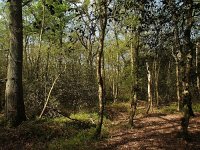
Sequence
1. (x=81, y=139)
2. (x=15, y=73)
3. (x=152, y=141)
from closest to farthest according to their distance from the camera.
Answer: (x=152, y=141)
(x=81, y=139)
(x=15, y=73)

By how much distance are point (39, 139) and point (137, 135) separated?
4587 mm

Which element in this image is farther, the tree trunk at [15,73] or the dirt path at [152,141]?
the tree trunk at [15,73]

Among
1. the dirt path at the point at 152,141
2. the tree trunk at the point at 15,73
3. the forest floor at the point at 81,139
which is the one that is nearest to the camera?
the dirt path at the point at 152,141

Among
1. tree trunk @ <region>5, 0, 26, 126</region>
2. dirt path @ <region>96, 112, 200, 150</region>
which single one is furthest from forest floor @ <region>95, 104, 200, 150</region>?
tree trunk @ <region>5, 0, 26, 126</region>

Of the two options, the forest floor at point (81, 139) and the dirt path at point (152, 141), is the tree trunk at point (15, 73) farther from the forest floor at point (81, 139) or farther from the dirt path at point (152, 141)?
the dirt path at point (152, 141)

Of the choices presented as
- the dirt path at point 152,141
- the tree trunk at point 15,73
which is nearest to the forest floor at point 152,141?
the dirt path at point 152,141

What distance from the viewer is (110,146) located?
1154 centimetres

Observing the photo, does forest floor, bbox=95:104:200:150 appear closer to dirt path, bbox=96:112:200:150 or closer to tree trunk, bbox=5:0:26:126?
dirt path, bbox=96:112:200:150

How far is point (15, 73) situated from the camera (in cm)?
1501

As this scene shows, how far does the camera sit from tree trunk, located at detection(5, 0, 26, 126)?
14.8 m

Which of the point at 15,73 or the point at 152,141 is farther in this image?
the point at 15,73

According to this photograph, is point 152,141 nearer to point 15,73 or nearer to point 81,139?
point 81,139

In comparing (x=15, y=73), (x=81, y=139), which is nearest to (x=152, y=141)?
(x=81, y=139)

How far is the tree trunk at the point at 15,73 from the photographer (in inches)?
583
